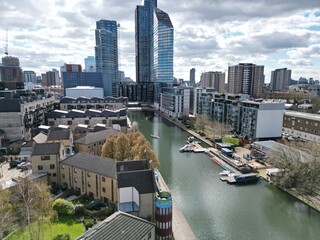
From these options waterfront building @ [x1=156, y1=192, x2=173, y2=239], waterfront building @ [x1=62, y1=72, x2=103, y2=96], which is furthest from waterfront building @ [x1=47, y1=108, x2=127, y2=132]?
waterfront building @ [x1=62, y1=72, x2=103, y2=96]

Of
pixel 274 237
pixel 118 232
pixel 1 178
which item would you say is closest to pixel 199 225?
pixel 274 237

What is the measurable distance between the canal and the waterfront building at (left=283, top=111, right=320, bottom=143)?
18.0 meters

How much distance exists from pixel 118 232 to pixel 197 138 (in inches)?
1421

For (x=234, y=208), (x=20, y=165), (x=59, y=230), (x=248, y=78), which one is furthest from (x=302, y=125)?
(x=248, y=78)

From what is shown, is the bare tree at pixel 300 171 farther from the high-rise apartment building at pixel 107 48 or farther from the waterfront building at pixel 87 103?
the high-rise apartment building at pixel 107 48

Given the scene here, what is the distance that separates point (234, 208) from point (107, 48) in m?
111

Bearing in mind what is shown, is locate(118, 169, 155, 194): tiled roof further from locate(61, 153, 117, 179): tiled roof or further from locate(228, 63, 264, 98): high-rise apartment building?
locate(228, 63, 264, 98): high-rise apartment building

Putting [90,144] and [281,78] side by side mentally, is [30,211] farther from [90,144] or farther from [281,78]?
[281,78]

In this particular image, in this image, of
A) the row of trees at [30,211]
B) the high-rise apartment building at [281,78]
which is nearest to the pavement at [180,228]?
the row of trees at [30,211]

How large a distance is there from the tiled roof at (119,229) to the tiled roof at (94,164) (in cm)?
626

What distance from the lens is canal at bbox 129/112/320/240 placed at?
60.9 ft

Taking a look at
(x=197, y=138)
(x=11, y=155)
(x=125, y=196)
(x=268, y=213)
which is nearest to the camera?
(x=125, y=196)

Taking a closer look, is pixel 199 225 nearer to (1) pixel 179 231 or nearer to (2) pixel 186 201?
(1) pixel 179 231

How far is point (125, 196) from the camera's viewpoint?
16859 mm
